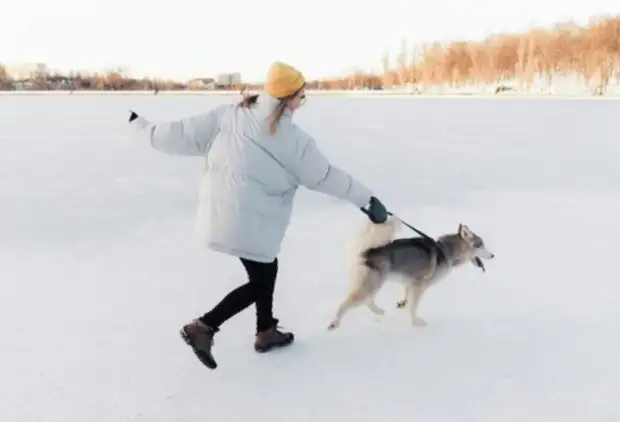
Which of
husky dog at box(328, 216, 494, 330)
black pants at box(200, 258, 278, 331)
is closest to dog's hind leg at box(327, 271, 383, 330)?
husky dog at box(328, 216, 494, 330)

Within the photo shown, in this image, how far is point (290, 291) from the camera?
4598 mm

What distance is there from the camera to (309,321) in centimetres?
404

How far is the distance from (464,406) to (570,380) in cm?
64

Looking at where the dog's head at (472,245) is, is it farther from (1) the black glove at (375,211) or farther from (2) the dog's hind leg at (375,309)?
(1) the black glove at (375,211)

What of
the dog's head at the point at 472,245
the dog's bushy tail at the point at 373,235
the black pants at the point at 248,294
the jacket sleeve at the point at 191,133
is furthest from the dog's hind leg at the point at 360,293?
the jacket sleeve at the point at 191,133

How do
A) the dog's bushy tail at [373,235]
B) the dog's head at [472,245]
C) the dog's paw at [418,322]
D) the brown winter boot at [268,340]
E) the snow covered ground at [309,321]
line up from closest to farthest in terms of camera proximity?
1. the snow covered ground at [309,321]
2. the brown winter boot at [268,340]
3. the dog's bushy tail at [373,235]
4. the dog's paw at [418,322]
5. the dog's head at [472,245]

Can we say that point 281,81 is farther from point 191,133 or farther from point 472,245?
point 472,245

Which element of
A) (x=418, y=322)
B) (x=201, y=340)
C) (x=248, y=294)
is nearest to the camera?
(x=201, y=340)

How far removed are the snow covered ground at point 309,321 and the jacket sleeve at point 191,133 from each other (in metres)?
1.11

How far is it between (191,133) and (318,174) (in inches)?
25.0

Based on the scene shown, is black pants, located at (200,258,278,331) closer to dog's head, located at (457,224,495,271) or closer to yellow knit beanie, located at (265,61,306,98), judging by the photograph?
yellow knit beanie, located at (265,61,306,98)

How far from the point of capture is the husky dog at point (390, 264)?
3742 millimetres

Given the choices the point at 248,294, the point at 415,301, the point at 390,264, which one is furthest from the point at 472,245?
the point at 248,294

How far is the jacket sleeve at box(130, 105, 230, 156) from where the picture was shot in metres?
3.16
